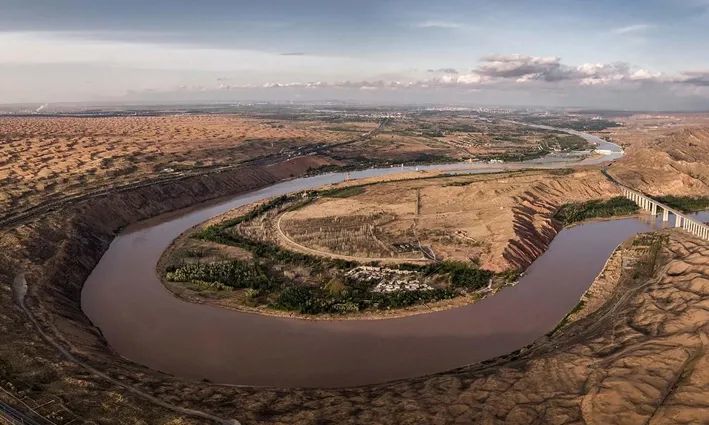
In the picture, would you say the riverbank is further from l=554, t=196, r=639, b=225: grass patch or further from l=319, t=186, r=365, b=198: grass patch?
l=554, t=196, r=639, b=225: grass patch

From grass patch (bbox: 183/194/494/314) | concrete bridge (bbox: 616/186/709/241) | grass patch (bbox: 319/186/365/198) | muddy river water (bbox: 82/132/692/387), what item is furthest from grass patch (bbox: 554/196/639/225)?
grass patch (bbox: 319/186/365/198)

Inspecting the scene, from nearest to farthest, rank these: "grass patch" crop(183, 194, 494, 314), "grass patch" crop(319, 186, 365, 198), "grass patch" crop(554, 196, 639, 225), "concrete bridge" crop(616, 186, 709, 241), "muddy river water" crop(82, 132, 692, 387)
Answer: "muddy river water" crop(82, 132, 692, 387) < "grass patch" crop(183, 194, 494, 314) < "concrete bridge" crop(616, 186, 709, 241) < "grass patch" crop(554, 196, 639, 225) < "grass patch" crop(319, 186, 365, 198)

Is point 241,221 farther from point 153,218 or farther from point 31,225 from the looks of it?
point 31,225

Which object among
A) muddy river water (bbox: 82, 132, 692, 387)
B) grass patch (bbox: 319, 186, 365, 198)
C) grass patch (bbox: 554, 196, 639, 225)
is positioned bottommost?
muddy river water (bbox: 82, 132, 692, 387)

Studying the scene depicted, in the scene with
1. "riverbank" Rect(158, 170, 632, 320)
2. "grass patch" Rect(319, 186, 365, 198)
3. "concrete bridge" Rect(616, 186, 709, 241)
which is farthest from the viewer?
"grass patch" Rect(319, 186, 365, 198)

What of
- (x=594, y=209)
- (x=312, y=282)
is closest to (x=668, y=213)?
(x=594, y=209)

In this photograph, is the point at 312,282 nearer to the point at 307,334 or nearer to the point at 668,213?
the point at 307,334
